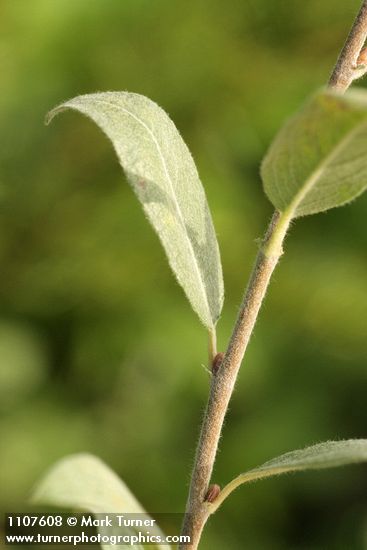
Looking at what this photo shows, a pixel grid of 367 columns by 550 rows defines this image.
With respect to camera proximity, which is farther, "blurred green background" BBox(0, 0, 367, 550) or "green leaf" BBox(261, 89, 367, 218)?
"blurred green background" BBox(0, 0, 367, 550)

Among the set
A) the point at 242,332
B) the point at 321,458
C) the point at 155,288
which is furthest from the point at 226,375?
the point at 155,288

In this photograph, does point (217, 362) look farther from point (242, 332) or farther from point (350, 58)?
point (350, 58)

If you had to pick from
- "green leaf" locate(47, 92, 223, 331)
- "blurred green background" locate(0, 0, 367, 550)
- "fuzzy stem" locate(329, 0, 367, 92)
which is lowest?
"blurred green background" locate(0, 0, 367, 550)

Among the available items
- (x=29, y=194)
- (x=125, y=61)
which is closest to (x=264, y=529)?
(x=29, y=194)

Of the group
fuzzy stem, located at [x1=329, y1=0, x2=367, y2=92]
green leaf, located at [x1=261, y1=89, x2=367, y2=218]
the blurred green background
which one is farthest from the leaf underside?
the blurred green background

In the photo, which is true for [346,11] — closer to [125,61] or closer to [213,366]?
[125,61]

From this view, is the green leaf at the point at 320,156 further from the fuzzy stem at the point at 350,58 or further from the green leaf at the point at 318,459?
the green leaf at the point at 318,459

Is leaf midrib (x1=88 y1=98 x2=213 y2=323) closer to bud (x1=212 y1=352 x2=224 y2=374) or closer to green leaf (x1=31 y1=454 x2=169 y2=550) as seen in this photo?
bud (x1=212 y1=352 x2=224 y2=374)
